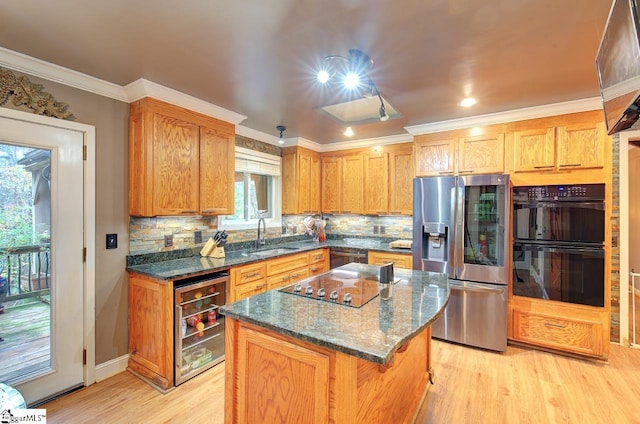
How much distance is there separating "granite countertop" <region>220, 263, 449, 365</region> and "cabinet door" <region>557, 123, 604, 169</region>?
2152 mm

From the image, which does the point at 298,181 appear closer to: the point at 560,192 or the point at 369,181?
the point at 369,181

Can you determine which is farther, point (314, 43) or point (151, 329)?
point (151, 329)

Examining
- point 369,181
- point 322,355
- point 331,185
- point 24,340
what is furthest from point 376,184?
point 24,340

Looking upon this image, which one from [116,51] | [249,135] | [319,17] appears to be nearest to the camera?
[319,17]

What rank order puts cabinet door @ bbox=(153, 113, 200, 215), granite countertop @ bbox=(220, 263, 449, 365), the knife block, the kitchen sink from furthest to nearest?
1. the kitchen sink
2. the knife block
3. cabinet door @ bbox=(153, 113, 200, 215)
4. granite countertop @ bbox=(220, 263, 449, 365)

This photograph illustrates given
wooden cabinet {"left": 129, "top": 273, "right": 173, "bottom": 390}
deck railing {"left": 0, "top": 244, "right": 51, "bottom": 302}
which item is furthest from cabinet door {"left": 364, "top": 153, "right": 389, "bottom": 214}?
deck railing {"left": 0, "top": 244, "right": 51, "bottom": 302}

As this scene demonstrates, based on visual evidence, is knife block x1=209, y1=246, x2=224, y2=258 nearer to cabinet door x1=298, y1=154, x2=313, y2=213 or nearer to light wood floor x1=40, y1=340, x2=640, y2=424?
light wood floor x1=40, y1=340, x2=640, y2=424

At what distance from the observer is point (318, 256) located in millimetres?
4074

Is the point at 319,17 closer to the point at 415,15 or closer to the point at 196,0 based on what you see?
the point at 415,15

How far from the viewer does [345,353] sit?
1134 millimetres

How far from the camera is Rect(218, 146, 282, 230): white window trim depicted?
3.74 meters

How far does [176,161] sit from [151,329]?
1.45 meters

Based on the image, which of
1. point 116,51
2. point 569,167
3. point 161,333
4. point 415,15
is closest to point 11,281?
point 161,333

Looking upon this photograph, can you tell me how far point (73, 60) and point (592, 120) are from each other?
4.39 m
